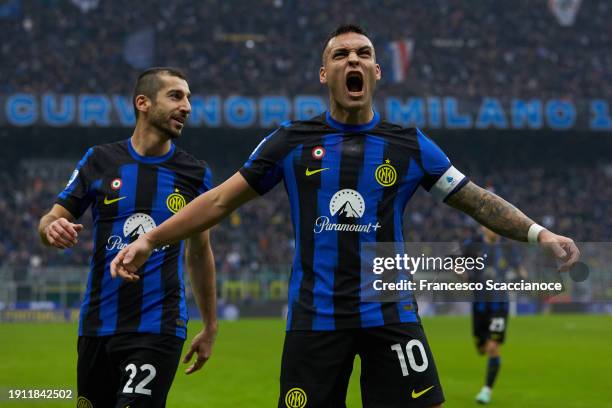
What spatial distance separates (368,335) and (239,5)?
3930cm

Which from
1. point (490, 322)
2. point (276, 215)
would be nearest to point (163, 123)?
point (490, 322)

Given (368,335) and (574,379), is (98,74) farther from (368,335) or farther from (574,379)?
(368,335)

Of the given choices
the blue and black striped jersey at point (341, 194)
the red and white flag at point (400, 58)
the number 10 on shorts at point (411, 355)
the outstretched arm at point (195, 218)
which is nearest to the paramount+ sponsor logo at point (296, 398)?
the blue and black striped jersey at point (341, 194)

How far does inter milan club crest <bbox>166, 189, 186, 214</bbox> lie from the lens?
5.14 meters

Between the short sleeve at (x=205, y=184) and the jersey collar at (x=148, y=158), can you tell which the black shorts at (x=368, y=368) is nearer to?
the short sleeve at (x=205, y=184)

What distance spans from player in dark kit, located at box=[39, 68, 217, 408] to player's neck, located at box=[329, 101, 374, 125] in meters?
1.36

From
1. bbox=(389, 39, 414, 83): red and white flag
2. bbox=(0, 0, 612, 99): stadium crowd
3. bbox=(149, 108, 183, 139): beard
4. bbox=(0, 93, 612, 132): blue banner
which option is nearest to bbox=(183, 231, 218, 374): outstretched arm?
bbox=(149, 108, 183, 139): beard

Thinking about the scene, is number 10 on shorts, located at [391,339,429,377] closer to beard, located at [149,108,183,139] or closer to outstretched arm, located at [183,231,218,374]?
outstretched arm, located at [183,231,218,374]

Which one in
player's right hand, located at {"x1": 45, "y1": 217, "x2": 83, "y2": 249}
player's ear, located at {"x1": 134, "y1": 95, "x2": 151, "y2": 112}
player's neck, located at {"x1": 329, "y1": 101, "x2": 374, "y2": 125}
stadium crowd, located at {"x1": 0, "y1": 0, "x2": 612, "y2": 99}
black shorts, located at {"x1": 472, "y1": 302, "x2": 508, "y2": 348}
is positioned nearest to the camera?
player's neck, located at {"x1": 329, "y1": 101, "x2": 374, "y2": 125}

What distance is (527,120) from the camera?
127 ft

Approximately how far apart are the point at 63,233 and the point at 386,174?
1.65m

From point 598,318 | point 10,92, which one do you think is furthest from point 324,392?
point 10,92

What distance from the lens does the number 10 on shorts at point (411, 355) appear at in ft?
13.0
